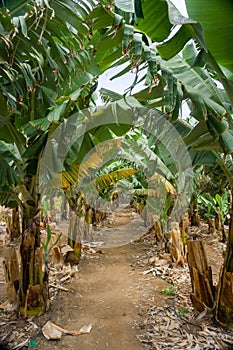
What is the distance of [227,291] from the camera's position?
7.30 feet

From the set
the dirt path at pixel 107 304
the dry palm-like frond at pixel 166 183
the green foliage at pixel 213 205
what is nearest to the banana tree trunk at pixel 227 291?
the dirt path at pixel 107 304

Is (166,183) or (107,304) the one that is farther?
(166,183)

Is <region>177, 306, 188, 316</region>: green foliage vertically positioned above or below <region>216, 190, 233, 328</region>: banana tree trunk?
below

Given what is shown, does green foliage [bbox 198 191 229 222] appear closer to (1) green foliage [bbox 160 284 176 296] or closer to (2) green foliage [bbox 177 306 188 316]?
(1) green foliage [bbox 160 284 176 296]

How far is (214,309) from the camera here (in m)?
2.47

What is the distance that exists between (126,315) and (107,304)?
0.36 metres

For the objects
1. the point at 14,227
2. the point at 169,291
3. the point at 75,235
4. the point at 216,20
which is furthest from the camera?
the point at 14,227

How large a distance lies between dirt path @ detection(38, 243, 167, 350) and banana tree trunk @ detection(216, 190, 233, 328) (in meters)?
0.71

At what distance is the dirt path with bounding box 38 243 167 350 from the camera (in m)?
2.34

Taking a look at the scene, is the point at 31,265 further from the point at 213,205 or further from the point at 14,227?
the point at 213,205

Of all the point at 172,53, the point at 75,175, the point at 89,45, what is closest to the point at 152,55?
the point at 172,53

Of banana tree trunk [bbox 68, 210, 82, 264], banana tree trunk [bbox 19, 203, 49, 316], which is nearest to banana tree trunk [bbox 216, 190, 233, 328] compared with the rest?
banana tree trunk [bbox 19, 203, 49, 316]

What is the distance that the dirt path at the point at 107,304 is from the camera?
2.34 meters

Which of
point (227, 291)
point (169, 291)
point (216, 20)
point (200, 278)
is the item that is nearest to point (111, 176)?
point (169, 291)
